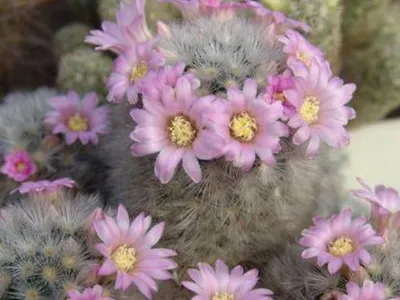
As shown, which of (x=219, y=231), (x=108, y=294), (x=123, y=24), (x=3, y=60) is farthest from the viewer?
(x=3, y=60)

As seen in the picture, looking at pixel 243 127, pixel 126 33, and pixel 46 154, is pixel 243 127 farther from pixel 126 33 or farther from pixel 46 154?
pixel 46 154

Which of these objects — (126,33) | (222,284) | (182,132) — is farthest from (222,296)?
(126,33)

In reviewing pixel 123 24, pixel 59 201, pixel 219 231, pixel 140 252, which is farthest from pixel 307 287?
pixel 123 24

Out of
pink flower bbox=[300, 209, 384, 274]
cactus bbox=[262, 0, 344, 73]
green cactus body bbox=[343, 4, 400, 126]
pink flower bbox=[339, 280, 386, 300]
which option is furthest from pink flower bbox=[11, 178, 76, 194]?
green cactus body bbox=[343, 4, 400, 126]

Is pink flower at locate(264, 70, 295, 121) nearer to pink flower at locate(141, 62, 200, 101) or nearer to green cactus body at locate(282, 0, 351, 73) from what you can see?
pink flower at locate(141, 62, 200, 101)

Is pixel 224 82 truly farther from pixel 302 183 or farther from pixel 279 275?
pixel 279 275

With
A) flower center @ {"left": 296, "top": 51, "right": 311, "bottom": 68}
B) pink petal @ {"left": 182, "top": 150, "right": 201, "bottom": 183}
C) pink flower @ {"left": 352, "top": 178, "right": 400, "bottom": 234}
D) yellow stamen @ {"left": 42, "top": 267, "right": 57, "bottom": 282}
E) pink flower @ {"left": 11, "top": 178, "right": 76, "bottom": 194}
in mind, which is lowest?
yellow stamen @ {"left": 42, "top": 267, "right": 57, "bottom": 282}

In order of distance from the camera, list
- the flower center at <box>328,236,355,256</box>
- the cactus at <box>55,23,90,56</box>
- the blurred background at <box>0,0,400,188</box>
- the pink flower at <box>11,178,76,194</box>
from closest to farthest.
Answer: the flower center at <box>328,236,355,256</box>
the pink flower at <box>11,178,76,194</box>
the blurred background at <box>0,0,400,188</box>
the cactus at <box>55,23,90,56</box>

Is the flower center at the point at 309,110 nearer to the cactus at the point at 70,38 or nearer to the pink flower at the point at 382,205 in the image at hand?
the pink flower at the point at 382,205
